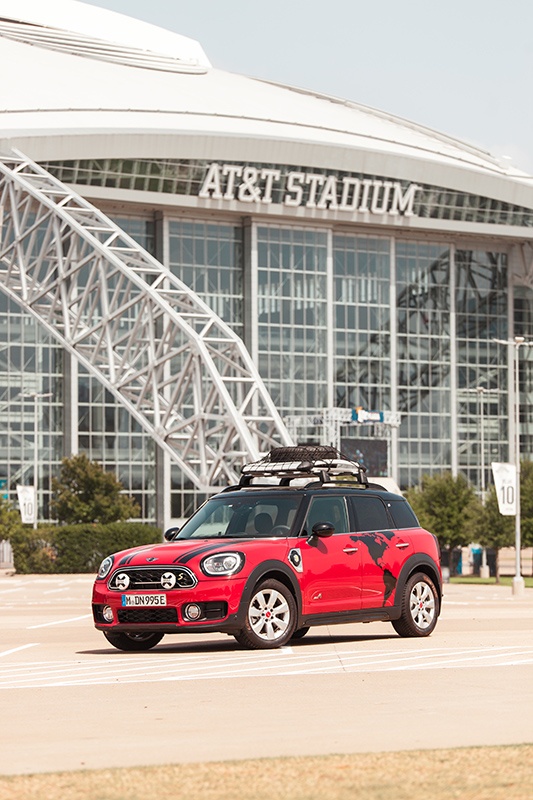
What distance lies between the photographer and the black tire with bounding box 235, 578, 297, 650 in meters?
16.5

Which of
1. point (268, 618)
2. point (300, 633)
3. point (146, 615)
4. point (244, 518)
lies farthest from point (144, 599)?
point (300, 633)

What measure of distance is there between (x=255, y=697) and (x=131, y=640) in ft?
18.2

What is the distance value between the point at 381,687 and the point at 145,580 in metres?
4.70

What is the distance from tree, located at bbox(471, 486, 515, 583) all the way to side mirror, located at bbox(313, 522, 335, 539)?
49010 mm

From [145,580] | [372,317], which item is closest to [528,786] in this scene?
[145,580]

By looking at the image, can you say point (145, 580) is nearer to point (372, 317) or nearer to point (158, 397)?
point (158, 397)

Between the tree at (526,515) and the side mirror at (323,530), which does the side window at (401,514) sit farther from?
the tree at (526,515)

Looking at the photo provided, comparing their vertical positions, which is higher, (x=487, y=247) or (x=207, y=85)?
(x=207, y=85)

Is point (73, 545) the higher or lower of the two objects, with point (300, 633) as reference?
lower

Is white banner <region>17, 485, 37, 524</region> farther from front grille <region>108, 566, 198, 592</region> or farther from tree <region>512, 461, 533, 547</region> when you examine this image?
front grille <region>108, 566, 198, 592</region>

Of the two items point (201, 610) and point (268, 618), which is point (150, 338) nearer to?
point (268, 618)

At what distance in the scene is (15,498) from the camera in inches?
3253

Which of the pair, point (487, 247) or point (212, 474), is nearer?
point (212, 474)

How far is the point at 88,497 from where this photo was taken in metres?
75.4
